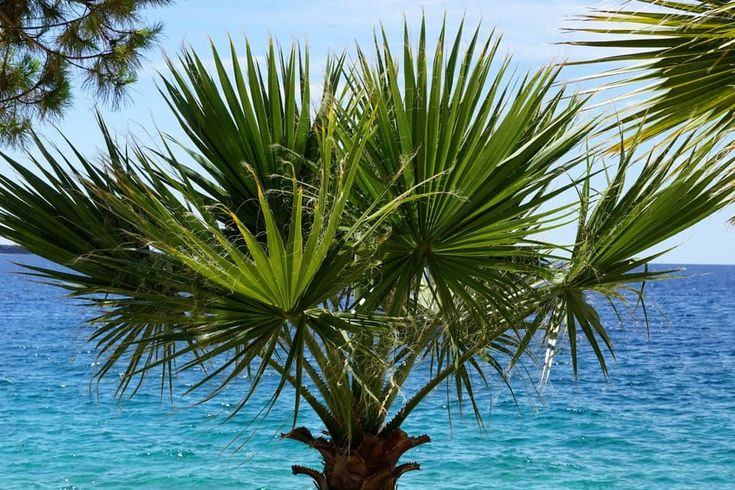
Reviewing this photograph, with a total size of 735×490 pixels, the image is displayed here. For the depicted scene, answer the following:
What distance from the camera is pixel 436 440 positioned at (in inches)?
515

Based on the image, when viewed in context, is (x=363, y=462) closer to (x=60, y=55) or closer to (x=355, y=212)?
(x=355, y=212)

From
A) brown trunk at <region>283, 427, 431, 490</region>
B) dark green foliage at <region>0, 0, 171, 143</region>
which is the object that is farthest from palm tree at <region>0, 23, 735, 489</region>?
dark green foliage at <region>0, 0, 171, 143</region>

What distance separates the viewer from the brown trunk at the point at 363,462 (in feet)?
11.1

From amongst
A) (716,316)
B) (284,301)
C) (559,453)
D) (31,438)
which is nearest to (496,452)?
(559,453)

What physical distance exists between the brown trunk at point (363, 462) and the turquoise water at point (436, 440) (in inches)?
152

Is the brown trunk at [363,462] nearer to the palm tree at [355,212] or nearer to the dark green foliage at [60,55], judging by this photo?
the palm tree at [355,212]

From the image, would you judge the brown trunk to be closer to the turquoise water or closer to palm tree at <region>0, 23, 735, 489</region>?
palm tree at <region>0, 23, 735, 489</region>

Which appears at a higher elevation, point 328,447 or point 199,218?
point 199,218

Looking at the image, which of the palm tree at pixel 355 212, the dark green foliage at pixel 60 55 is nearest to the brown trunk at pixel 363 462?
the palm tree at pixel 355 212

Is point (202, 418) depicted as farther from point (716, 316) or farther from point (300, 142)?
point (716, 316)

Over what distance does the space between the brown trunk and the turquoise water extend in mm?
3868

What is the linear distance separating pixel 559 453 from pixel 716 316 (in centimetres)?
2960

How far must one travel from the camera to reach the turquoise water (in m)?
10.7

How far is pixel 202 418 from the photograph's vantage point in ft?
47.5
